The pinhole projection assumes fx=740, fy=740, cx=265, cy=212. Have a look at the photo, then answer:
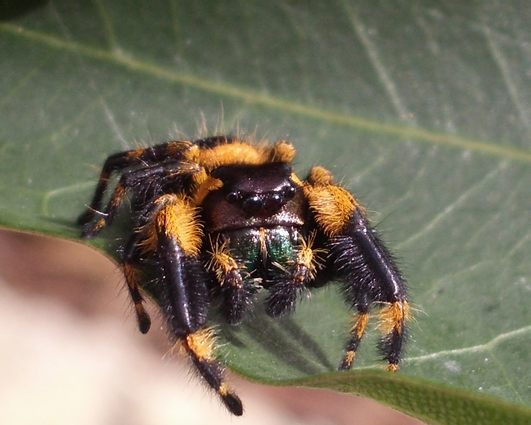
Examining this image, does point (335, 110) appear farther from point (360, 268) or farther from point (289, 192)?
point (360, 268)

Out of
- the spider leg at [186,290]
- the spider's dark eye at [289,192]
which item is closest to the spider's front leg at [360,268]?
the spider's dark eye at [289,192]

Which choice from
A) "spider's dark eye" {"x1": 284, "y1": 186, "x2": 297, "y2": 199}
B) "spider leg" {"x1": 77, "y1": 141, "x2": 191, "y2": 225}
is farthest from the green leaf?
"spider's dark eye" {"x1": 284, "y1": 186, "x2": 297, "y2": 199}

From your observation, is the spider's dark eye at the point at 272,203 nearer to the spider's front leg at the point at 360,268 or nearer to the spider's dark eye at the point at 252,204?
the spider's dark eye at the point at 252,204

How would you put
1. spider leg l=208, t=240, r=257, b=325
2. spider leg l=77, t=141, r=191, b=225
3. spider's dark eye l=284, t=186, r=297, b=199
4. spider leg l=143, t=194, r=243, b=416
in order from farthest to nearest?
spider leg l=77, t=141, r=191, b=225 → spider's dark eye l=284, t=186, r=297, b=199 → spider leg l=208, t=240, r=257, b=325 → spider leg l=143, t=194, r=243, b=416

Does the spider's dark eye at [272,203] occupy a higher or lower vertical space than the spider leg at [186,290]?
higher

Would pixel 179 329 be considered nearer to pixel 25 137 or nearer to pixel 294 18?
pixel 25 137

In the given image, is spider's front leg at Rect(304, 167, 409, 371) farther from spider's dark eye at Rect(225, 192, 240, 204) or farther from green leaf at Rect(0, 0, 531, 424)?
spider's dark eye at Rect(225, 192, 240, 204)
